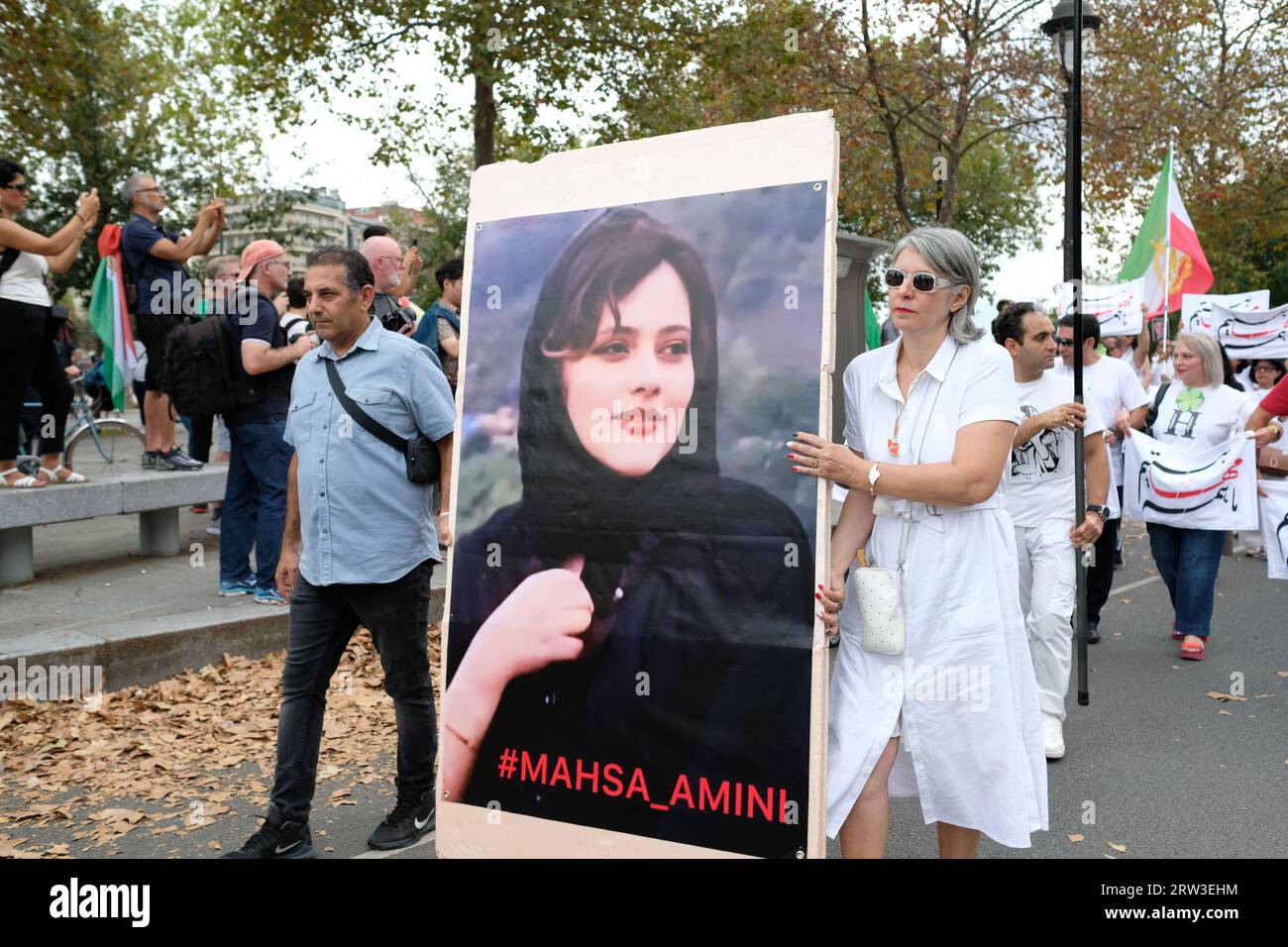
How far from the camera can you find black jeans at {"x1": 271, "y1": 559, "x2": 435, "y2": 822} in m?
4.02

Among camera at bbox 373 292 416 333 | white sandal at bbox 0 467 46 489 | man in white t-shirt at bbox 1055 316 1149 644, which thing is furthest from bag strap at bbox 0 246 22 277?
man in white t-shirt at bbox 1055 316 1149 644

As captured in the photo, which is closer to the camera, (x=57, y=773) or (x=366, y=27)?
(x=57, y=773)

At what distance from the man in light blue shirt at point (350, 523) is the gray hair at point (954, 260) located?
178 centimetres

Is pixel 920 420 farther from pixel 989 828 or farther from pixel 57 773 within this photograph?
pixel 57 773

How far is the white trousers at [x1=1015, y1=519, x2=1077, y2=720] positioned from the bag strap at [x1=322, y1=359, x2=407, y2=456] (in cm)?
295

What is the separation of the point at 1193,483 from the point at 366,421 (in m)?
5.61

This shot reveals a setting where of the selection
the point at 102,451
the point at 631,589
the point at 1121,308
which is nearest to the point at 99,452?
the point at 102,451

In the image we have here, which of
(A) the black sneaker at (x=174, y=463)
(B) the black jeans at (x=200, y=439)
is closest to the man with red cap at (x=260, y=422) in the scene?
(A) the black sneaker at (x=174, y=463)

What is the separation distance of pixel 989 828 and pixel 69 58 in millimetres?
11905

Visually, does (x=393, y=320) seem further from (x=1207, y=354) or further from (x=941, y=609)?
(x=1207, y=354)

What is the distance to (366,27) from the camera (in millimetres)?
14984

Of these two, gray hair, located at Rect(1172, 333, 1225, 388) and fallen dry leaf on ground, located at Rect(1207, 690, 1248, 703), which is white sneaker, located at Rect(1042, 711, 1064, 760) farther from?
gray hair, located at Rect(1172, 333, 1225, 388)

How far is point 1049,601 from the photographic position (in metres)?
5.27
